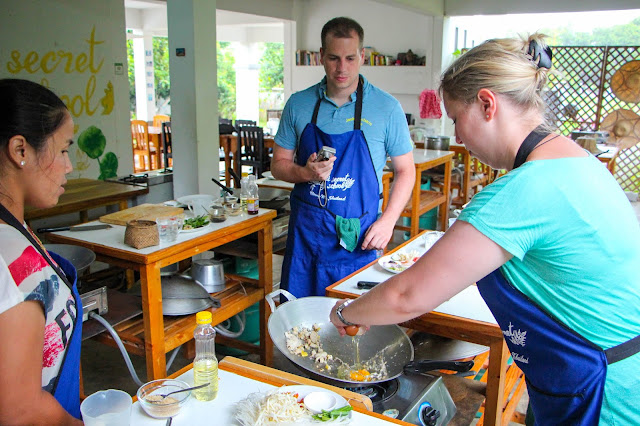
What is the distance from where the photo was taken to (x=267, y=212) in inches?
120

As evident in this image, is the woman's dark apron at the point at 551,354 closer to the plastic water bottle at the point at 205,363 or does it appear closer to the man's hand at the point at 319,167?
the plastic water bottle at the point at 205,363

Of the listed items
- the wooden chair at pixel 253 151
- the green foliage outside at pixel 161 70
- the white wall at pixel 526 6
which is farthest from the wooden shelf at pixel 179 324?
the green foliage outside at pixel 161 70

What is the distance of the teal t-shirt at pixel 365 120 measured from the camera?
8.66ft

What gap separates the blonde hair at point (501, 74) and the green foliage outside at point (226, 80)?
56.8 ft

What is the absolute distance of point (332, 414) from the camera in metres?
1.24

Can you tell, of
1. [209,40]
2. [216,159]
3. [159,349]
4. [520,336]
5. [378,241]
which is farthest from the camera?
[216,159]

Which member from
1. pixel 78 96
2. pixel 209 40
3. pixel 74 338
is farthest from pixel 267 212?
pixel 78 96

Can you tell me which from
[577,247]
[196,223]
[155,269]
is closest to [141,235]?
[155,269]

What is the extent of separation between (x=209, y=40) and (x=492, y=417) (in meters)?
3.82

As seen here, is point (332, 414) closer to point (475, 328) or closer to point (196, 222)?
point (475, 328)

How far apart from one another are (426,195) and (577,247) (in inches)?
192

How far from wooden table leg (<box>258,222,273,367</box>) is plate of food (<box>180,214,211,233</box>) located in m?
0.37

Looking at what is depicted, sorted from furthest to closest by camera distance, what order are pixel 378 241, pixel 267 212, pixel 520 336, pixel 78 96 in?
1. pixel 78 96
2. pixel 267 212
3. pixel 378 241
4. pixel 520 336

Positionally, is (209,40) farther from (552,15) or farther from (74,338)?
(552,15)
